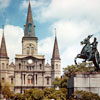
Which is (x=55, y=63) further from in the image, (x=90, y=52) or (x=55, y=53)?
(x=90, y=52)

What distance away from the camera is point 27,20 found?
3125 inches

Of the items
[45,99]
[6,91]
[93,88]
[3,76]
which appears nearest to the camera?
[93,88]

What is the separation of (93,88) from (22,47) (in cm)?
5820

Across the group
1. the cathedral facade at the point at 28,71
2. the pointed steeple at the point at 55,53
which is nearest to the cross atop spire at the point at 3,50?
the cathedral facade at the point at 28,71

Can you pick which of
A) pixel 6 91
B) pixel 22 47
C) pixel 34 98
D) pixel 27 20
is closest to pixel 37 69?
pixel 22 47

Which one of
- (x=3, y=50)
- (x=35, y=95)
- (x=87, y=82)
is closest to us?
(x=87, y=82)

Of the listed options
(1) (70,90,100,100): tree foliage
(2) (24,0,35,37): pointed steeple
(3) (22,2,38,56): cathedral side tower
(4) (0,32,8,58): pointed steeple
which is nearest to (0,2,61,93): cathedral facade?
(4) (0,32,8,58): pointed steeple

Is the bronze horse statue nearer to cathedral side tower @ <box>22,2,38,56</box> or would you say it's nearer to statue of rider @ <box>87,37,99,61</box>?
statue of rider @ <box>87,37,99,61</box>

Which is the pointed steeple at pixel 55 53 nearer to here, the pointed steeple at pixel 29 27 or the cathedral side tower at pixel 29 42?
the cathedral side tower at pixel 29 42

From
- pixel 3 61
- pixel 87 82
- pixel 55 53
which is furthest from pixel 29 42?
pixel 87 82

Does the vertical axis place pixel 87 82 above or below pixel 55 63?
below

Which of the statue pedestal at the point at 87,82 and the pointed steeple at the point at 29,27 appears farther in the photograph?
the pointed steeple at the point at 29,27

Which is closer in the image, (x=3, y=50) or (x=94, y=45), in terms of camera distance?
(x=94, y=45)

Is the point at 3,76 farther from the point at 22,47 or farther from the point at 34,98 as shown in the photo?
the point at 34,98
